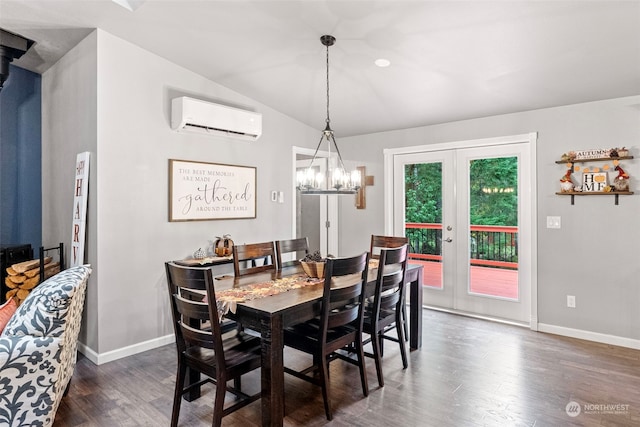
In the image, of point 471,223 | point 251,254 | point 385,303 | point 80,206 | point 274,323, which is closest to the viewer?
point 274,323

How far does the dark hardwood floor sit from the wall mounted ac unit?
6.96 ft

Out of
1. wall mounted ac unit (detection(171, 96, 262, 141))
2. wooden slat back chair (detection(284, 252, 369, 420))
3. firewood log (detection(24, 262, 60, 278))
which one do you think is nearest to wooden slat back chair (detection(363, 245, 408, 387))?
wooden slat back chair (detection(284, 252, 369, 420))

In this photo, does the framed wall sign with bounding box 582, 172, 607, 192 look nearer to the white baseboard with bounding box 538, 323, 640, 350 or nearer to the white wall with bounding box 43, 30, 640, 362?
the white wall with bounding box 43, 30, 640, 362

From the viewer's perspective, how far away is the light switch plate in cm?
378

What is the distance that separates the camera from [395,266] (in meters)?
3.39

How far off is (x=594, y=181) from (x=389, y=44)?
2.36m

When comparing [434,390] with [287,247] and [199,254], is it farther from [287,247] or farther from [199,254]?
[199,254]

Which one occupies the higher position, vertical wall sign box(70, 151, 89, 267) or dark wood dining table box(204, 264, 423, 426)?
vertical wall sign box(70, 151, 89, 267)

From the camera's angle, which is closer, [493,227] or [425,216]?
[493,227]

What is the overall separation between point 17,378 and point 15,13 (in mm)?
2636

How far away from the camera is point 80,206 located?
3.20m

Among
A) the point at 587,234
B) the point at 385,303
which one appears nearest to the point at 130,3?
the point at 385,303

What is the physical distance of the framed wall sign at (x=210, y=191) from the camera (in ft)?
12.0

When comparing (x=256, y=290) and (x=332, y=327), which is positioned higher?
(x=256, y=290)
